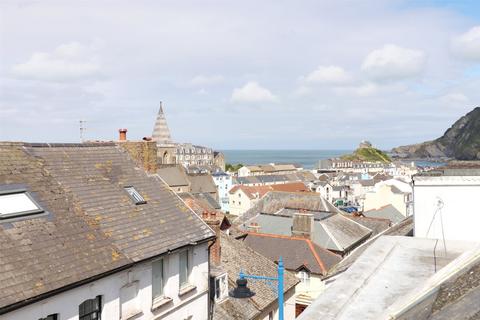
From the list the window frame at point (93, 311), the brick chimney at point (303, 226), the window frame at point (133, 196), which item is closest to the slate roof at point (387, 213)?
the brick chimney at point (303, 226)

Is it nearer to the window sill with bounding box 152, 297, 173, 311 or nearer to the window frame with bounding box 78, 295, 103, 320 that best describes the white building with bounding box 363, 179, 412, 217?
the window sill with bounding box 152, 297, 173, 311

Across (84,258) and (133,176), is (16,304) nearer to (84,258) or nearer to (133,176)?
(84,258)

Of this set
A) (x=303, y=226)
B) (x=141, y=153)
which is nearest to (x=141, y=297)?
(x=141, y=153)

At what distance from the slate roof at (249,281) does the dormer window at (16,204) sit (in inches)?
359

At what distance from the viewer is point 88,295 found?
40.4 feet

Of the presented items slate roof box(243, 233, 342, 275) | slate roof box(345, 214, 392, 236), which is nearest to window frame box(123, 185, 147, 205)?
slate roof box(243, 233, 342, 275)

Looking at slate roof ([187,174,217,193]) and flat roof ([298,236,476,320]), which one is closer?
flat roof ([298,236,476,320])

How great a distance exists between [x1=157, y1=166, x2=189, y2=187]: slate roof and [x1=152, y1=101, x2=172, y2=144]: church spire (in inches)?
1953

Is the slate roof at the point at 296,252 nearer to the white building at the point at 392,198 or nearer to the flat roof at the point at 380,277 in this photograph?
the flat roof at the point at 380,277

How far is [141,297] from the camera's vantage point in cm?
1417

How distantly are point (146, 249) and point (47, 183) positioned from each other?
3.98m

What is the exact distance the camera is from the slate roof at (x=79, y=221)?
447 inches

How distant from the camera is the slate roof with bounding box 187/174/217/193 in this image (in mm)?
104781

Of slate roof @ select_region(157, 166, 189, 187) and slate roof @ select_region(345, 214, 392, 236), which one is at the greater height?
slate roof @ select_region(157, 166, 189, 187)
